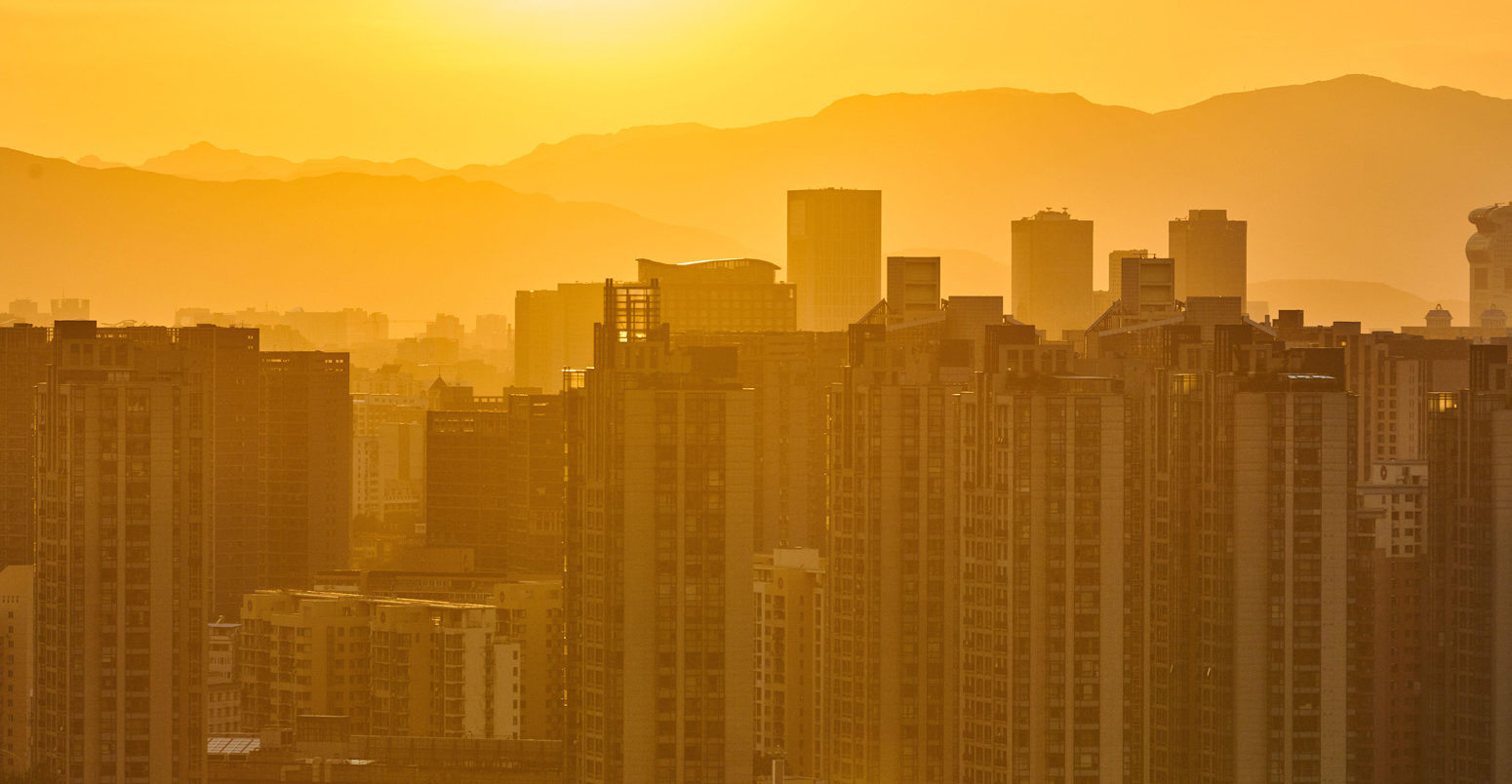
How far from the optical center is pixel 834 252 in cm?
18138

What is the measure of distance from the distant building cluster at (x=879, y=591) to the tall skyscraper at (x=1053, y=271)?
4681cm

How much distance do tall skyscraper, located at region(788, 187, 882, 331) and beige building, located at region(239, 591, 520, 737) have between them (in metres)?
78.6

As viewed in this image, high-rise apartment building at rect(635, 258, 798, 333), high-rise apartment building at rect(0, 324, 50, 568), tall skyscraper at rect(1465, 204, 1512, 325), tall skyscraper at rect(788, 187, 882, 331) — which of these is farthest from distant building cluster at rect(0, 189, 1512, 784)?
tall skyscraper at rect(788, 187, 882, 331)

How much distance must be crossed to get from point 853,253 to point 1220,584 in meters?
123

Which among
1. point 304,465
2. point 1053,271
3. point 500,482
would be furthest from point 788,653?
point 1053,271

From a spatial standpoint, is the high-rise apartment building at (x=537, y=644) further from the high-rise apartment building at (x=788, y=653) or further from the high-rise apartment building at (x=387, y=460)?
the high-rise apartment building at (x=387, y=460)

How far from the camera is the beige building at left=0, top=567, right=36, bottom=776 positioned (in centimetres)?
6949

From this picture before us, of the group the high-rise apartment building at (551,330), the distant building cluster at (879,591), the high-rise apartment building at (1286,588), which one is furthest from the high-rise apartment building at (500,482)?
the high-rise apartment building at (1286,588)

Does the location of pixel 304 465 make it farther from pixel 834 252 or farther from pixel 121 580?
pixel 121 580

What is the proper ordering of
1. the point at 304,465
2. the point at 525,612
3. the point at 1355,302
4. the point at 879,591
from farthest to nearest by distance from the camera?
the point at 1355,302 → the point at 304,465 → the point at 525,612 → the point at 879,591

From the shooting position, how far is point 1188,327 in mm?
69500

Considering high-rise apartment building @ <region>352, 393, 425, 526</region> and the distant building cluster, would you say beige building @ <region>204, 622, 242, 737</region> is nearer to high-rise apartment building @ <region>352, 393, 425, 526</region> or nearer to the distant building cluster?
the distant building cluster

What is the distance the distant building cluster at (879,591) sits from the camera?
56656 mm

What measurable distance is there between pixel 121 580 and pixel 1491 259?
398ft
